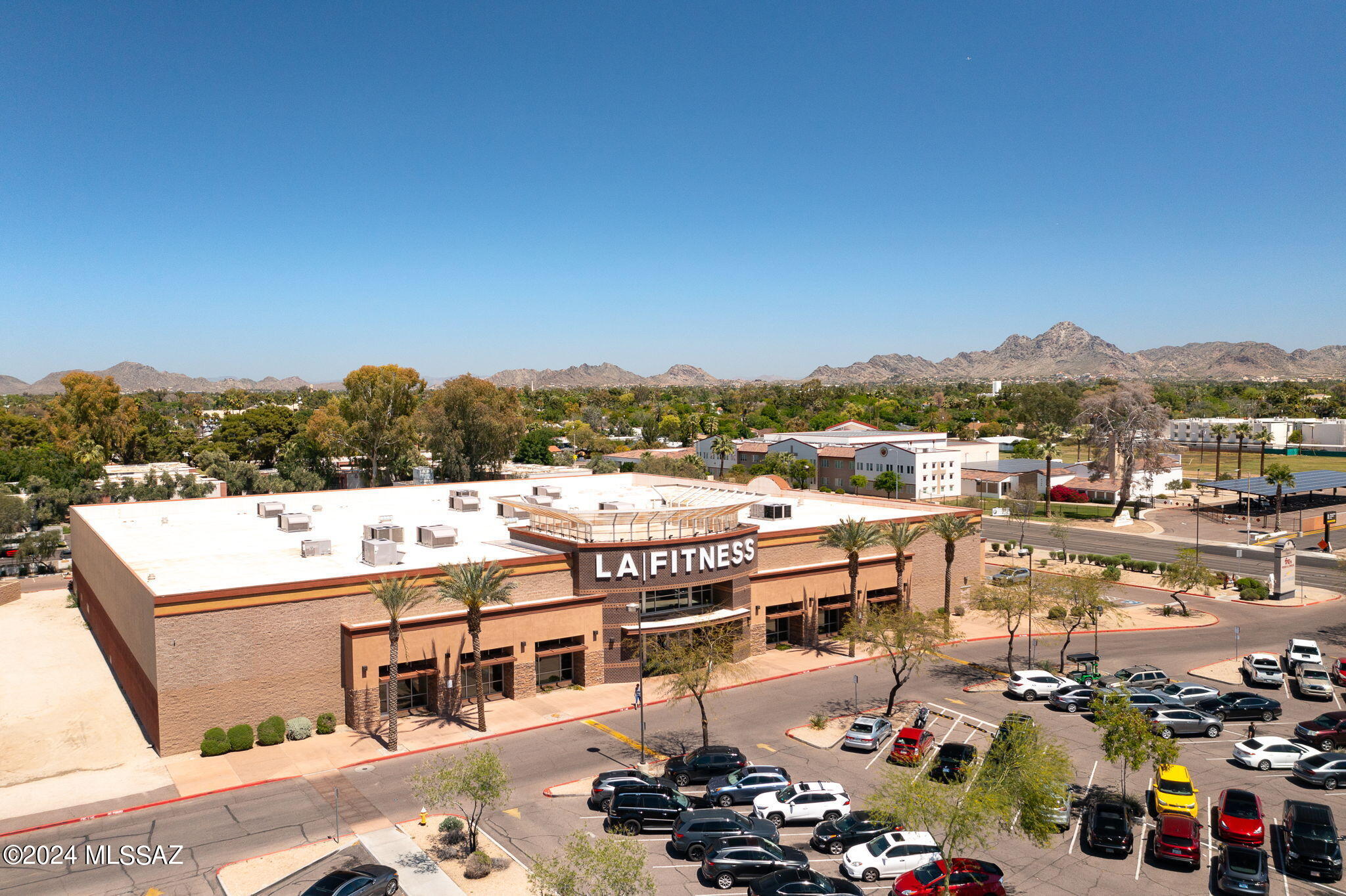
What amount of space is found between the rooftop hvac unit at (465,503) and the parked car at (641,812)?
43.3 m

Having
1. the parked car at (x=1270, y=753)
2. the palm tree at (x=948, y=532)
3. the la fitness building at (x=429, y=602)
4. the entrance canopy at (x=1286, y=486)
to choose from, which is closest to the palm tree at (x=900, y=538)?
the palm tree at (x=948, y=532)

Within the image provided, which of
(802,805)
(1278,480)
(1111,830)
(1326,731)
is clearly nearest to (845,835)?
(802,805)

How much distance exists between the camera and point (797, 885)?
83.0 ft

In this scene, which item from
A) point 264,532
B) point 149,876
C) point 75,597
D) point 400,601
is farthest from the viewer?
point 75,597

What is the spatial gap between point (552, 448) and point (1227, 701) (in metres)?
156

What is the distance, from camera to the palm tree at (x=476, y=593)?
39.9 meters

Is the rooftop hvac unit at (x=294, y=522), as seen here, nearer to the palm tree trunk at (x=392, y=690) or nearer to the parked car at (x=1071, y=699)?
the palm tree trunk at (x=392, y=690)

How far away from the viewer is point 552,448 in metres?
188

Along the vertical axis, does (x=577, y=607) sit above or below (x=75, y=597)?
above

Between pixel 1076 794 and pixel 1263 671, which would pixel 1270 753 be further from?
pixel 1263 671

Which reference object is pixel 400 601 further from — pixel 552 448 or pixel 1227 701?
pixel 552 448

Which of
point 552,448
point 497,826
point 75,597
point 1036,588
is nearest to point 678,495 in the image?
point 1036,588

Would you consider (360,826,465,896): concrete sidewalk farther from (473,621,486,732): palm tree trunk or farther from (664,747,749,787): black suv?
(664,747,749,787): black suv

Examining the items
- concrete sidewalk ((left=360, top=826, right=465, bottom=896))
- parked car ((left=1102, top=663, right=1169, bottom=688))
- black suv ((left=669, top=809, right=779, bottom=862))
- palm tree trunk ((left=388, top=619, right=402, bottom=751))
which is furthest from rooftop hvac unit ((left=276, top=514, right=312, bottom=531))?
parked car ((left=1102, top=663, right=1169, bottom=688))
